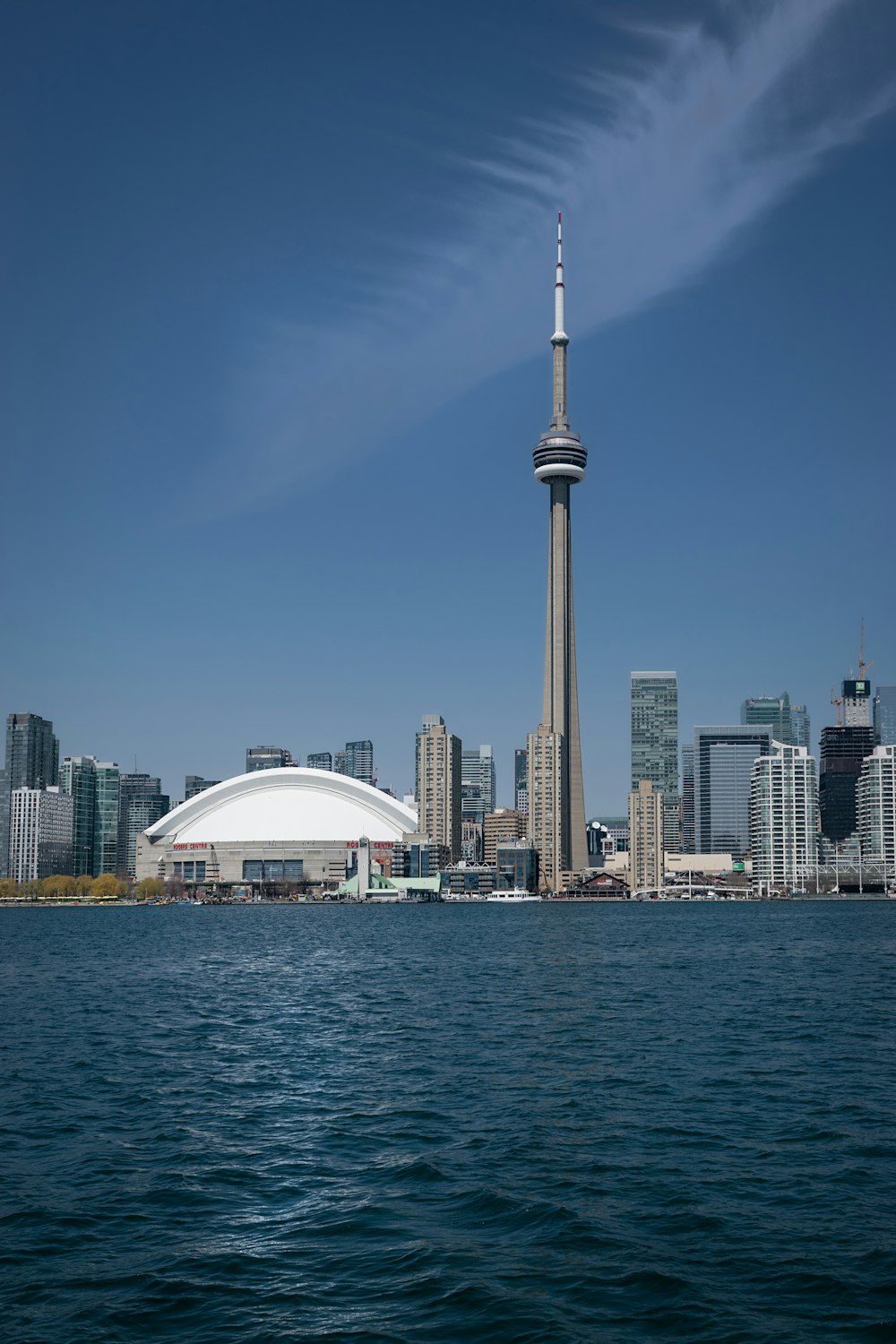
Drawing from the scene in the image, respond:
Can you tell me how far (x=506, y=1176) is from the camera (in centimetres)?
2259

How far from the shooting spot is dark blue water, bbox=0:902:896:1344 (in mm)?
16250

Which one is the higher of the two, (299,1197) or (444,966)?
(299,1197)

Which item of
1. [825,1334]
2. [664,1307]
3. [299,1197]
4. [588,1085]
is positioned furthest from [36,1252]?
[588,1085]

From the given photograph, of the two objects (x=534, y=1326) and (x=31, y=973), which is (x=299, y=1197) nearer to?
(x=534, y=1326)

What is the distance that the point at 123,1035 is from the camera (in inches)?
1652

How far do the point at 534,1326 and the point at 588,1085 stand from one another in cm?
1572

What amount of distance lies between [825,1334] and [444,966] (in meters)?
58.0

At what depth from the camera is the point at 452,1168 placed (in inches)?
913

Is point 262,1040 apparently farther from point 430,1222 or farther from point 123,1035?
point 430,1222

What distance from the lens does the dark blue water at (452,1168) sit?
16.2 m

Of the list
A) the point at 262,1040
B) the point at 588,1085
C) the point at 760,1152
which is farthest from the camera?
the point at 262,1040

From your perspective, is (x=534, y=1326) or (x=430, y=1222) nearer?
(x=534, y=1326)

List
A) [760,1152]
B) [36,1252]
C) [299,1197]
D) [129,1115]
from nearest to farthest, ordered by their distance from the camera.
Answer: [36,1252], [299,1197], [760,1152], [129,1115]

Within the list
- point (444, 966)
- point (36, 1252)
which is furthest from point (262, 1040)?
point (444, 966)
